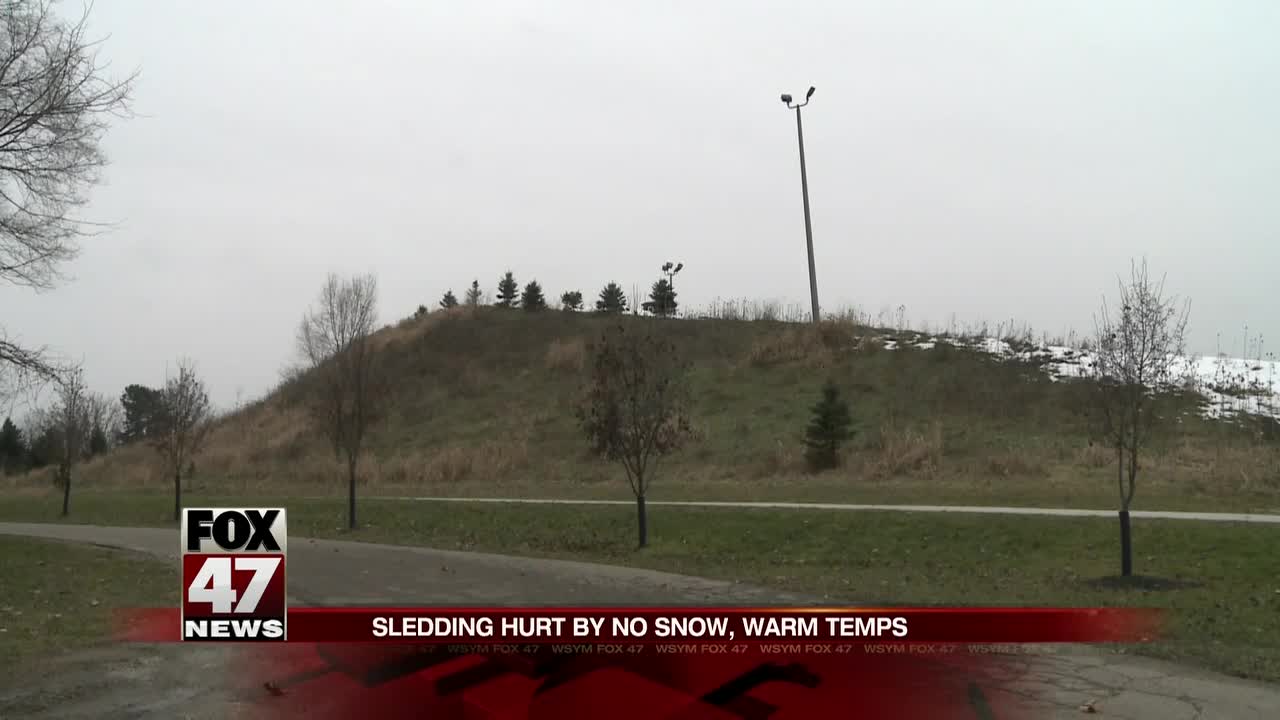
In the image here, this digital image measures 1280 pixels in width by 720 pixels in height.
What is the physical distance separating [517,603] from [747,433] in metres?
28.1

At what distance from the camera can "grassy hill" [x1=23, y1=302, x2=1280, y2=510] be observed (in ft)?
84.0

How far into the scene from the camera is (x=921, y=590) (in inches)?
510

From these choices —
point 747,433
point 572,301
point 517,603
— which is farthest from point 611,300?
point 517,603

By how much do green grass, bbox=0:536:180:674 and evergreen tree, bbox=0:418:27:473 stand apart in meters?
51.9

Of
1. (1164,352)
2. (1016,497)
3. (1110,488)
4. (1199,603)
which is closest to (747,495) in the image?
(1016,497)

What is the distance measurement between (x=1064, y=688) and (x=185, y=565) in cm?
631

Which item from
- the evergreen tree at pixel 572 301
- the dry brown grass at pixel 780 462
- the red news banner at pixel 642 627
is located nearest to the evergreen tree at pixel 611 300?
the evergreen tree at pixel 572 301

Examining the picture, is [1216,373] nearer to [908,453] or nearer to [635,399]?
[908,453]

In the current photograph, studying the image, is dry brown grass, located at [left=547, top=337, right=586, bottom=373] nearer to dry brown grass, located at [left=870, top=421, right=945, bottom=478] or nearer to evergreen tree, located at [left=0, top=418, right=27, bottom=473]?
dry brown grass, located at [left=870, top=421, right=945, bottom=478]

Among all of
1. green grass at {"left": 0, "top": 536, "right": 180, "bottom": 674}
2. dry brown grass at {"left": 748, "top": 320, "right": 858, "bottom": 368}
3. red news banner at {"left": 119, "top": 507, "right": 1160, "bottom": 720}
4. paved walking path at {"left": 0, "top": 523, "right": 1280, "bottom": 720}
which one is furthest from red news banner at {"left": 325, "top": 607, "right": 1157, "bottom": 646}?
dry brown grass at {"left": 748, "top": 320, "right": 858, "bottom": 368}

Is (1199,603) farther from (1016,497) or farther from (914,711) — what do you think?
(1016,497)

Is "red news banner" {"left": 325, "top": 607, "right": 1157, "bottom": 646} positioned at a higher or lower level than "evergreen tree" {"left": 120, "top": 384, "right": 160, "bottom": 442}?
lower

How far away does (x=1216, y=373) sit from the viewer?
37844 mm

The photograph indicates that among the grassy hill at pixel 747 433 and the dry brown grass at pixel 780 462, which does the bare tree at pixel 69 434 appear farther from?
the dry brown grass at pixel 780 462
